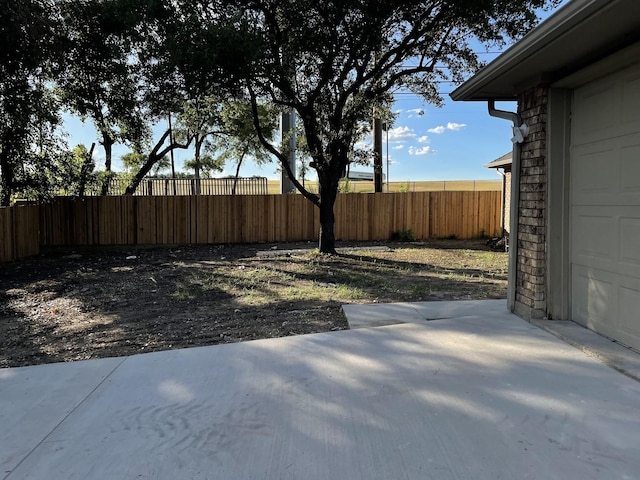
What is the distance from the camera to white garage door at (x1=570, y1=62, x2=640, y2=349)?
386 centimetres

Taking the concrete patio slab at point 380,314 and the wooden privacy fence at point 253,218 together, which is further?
the wooden privacy fence at point 253,218

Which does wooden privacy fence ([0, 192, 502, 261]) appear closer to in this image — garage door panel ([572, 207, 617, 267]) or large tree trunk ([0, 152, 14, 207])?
large tree trunk ([0, 152, 14, 207])

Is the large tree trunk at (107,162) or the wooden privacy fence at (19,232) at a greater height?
the large tree trunk at (107,162)

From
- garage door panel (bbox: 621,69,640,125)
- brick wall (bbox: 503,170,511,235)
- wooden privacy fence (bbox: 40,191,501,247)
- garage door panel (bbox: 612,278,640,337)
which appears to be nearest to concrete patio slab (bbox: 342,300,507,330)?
garage door panel (bbox: 612,278,640,337)

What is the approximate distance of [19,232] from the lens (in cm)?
1306

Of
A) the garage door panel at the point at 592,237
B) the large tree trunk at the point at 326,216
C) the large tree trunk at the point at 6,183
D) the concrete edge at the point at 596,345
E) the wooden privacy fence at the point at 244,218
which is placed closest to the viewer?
the concrete edge at the point at 596,345

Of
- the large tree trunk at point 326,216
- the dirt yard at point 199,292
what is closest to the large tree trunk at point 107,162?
the dirt yard at point 199,292

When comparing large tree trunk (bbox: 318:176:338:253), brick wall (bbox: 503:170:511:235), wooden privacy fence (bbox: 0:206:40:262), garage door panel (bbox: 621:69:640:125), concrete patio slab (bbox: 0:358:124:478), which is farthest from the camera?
brick wall (bbox: 503:170:511:235)

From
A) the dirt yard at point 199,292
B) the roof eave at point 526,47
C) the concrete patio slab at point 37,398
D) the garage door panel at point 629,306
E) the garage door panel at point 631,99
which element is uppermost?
the roof eave at point 526,47

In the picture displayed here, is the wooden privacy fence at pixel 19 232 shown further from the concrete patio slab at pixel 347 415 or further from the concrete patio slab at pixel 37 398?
the concrete patio slab at pixel 347 415

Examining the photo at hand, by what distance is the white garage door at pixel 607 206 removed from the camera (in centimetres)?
386

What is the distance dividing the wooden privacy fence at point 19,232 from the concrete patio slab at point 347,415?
31.7 ft

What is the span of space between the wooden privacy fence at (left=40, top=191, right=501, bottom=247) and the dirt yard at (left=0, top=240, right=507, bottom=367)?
1597 millimetres

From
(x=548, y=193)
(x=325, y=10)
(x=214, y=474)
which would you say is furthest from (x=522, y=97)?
(x=325, y=10)
